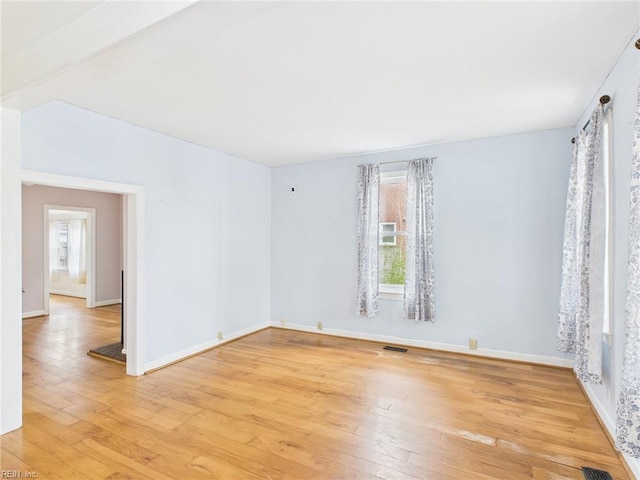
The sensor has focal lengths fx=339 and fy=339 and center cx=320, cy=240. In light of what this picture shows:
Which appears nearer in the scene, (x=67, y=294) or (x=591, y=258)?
(x=591, y=258)

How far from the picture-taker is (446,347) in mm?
4262

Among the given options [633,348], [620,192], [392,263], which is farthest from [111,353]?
[620,192]

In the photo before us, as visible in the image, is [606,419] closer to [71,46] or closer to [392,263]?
[392,263]

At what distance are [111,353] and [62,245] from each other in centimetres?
685

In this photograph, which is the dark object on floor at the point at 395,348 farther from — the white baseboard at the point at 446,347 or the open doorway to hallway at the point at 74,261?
the open doorway to hallway at the point at 74,261

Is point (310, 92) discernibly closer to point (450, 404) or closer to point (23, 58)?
point (23, 58)

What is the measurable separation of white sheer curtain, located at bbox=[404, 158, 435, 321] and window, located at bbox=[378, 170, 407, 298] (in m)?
0.23

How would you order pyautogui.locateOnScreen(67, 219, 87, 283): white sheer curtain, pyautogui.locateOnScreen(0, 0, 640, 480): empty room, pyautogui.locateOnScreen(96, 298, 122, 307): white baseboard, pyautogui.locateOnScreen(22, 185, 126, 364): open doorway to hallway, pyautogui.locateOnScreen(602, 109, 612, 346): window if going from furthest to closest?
pyautogui.locateOnScreen(67, 219, 87, 283): white sheer curtain → pyautogui.locateOnScreen(96, 298, 122, 307): white baseboard → pyautogui.locateOnScreen(22, 185, 126, 364): open doorway to hallway → pyautogui.locateOnScreen(602, 109, 612, 346): window → pyautogui.locateOnScreen(0, 0, 640, 480): empty room

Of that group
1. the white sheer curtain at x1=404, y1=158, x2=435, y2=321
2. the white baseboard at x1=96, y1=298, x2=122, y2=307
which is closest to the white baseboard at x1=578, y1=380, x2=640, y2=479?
the white sheer curtain at x1=404, y1=158, x2=435, y2=321

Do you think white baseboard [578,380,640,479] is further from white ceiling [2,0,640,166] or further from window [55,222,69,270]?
window [55,222,69,270]

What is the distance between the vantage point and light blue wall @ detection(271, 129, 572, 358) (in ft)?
A: 12.3

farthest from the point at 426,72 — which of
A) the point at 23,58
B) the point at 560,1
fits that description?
the point at 23,58

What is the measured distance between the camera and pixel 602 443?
7.69 ft

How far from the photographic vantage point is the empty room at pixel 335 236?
1933mm
